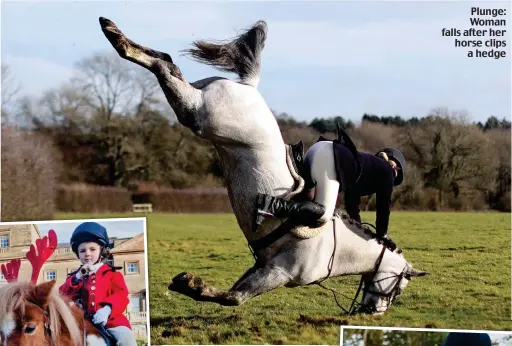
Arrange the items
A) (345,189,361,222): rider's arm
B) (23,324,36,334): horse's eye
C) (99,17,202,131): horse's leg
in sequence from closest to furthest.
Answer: (99,17,202,131): horse's leg → (23,324,36,334): horse's eye → (345,189,361,222): rider's arm

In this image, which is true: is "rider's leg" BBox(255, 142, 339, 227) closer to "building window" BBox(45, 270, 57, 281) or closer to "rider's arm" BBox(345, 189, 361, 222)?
"rider's arm" BBox(345, 189, 361, 222)

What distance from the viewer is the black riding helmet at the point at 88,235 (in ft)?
13.8

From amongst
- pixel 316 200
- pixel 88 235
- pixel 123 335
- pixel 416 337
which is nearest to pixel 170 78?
pixel 316 200

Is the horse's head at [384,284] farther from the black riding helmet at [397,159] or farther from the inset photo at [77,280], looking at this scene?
the inset photo at [77,280]

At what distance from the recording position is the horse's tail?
4.02 m

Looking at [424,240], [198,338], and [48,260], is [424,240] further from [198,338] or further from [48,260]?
[48,260]

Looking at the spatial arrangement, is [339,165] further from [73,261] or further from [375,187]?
[73,261]

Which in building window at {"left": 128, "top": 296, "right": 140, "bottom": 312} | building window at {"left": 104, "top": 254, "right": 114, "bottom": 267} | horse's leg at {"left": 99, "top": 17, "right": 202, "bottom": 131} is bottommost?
building window at {"left": 128, "top": 296, "right": 140, "bottom": 312}

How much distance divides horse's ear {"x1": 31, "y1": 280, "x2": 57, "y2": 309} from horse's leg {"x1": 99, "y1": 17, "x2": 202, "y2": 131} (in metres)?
1.05

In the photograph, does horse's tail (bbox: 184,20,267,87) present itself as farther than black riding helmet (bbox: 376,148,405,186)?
No

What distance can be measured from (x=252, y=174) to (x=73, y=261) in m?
1.01

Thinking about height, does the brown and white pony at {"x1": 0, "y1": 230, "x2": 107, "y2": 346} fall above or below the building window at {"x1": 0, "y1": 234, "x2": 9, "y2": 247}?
below

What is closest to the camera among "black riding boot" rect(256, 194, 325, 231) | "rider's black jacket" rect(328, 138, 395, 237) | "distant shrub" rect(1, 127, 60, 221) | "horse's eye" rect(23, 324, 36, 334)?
"black riding boot" rect(256, 194, 325, 231)

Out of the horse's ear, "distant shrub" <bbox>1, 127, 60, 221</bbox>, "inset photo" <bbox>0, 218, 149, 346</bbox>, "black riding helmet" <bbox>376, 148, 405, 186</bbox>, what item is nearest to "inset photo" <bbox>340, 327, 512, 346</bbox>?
"black riding helmet" <bbox>376, 148, 405, 186</bbox>
